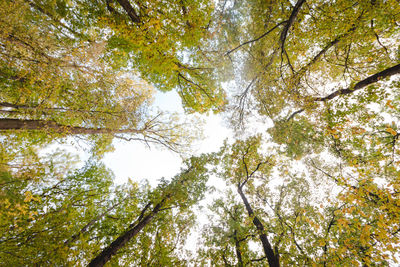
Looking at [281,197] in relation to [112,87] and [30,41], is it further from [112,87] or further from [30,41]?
[30,41]

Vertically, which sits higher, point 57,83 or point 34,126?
point 57,83

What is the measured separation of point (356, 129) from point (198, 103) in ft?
24.1

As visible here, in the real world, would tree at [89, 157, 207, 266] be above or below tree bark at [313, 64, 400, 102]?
below

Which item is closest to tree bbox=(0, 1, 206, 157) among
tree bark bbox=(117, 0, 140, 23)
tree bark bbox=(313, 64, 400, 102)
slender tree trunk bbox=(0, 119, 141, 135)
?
slender tree trunk bbox=(0, 119, 141, 135)

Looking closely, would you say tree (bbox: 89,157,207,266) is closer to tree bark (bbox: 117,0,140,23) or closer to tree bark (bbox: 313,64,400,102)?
tree bark (bbox: 313,64,400,102)

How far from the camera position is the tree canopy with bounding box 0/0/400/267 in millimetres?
4652

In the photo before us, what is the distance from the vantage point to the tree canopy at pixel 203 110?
15.3ft

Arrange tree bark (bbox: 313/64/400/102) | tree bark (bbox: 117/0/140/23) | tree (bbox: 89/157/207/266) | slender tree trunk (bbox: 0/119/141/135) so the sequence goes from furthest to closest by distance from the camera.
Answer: tree (bbox: 89/157/207/266) < tree bark (bbox: 117/0/140/23) < slender tree trunk (bbox: 0/119/141/135) < tree bark (bbox: 313/64/400/102)

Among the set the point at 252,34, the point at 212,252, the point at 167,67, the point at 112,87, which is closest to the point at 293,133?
the point at 252,34

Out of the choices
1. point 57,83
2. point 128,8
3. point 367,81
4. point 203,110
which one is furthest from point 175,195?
point 367,81

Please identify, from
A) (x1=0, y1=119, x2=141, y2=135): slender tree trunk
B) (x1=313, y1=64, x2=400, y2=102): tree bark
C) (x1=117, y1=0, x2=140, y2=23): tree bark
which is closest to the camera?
(x1=313, y1=64, x2=400, y2=102): tree bark

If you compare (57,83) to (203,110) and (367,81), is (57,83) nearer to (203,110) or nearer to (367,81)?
(203,110)

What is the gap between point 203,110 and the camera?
8328 millimetres

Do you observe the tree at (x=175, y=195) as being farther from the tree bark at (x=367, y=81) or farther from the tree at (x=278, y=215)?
the tree bark at (x=367, y=81)
